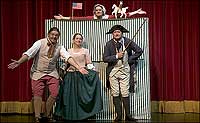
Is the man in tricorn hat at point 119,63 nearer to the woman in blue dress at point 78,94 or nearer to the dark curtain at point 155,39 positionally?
the woman in blue dress at point 78,94

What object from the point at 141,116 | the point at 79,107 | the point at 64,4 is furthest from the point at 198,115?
the point at 64,4

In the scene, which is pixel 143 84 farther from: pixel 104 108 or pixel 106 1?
pixel 106 1

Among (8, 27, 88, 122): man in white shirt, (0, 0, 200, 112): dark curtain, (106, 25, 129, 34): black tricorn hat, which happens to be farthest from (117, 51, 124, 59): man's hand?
(0, 0, 200, 112): dark curtain

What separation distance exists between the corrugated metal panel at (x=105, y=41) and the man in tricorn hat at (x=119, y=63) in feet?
0.53

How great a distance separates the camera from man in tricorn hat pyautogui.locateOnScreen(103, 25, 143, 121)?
4191mm

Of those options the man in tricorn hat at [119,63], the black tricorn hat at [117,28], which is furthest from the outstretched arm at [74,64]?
the black tricorn hat at [117,28]

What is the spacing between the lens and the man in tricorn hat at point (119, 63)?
4191 mm

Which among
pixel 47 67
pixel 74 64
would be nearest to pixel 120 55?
pixel 74 64

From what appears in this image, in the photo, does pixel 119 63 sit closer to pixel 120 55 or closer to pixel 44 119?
pixel 120 55

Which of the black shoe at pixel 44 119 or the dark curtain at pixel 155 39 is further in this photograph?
the dark curtain at pixel 155 39

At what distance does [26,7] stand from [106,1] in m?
1.12

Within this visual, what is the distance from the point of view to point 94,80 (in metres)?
4.21

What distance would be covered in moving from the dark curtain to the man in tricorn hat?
107 centimetres

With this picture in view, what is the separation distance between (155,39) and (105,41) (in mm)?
1065
